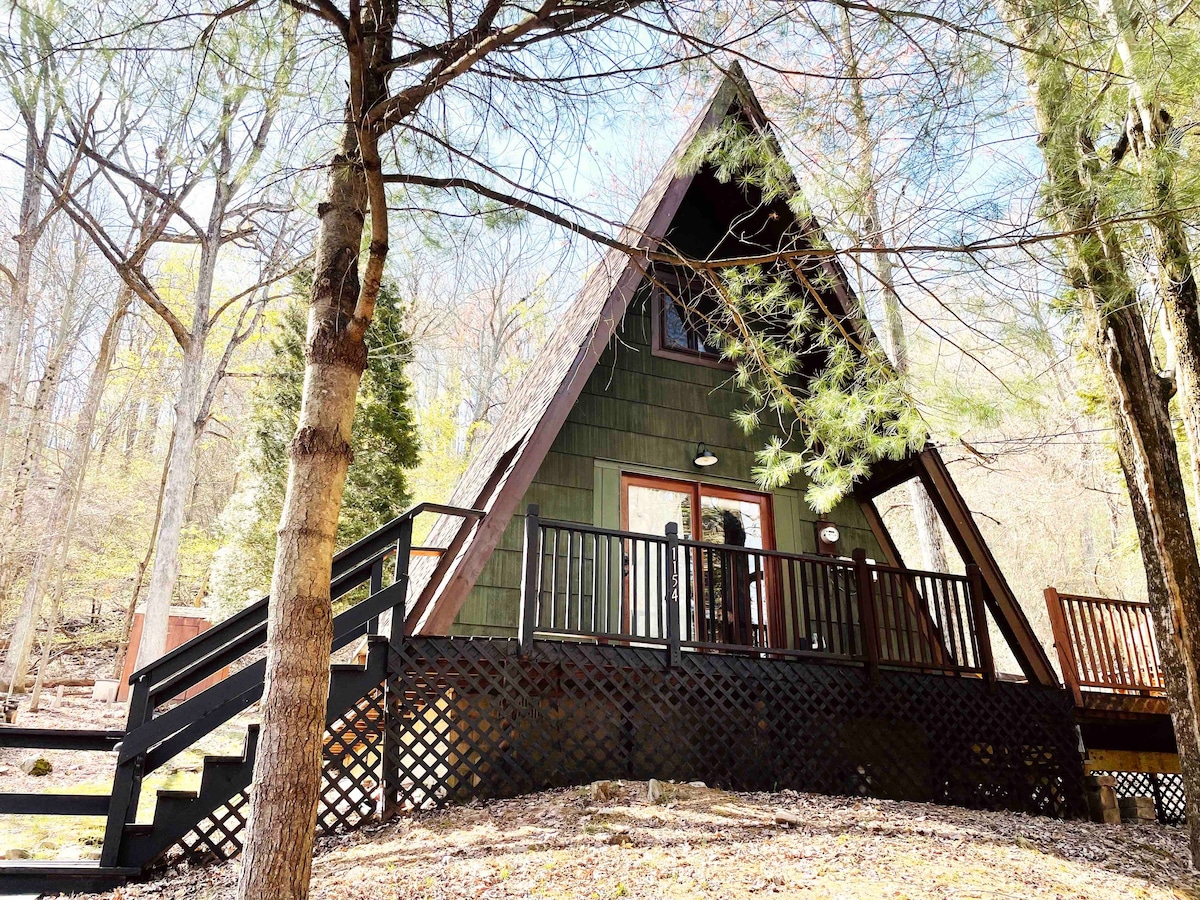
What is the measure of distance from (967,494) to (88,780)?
19.2 meters

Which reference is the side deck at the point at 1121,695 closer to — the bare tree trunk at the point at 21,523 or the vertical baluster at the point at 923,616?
the vertical baluster at the point at 923,616

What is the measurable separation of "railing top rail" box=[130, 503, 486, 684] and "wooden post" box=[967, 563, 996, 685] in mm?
4548

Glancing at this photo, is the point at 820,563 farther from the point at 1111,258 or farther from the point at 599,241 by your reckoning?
the point at 599,241

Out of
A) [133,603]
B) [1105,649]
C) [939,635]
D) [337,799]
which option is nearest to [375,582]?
[337,799]

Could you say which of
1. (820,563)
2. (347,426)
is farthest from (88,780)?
(820,563)

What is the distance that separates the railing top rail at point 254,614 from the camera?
14.4ft

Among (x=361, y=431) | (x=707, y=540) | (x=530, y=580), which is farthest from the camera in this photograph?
(x=361, y=431)

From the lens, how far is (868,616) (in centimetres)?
701

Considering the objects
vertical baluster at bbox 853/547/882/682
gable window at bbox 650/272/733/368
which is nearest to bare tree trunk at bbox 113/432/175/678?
gable window at bbox 650/272/733/368

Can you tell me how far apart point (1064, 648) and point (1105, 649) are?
2.20 feet

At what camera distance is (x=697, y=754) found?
6.08 m

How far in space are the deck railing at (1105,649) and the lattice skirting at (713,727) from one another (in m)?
0.54

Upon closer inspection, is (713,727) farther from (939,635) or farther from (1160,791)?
(1160,791)

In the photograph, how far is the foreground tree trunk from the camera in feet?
16.4
